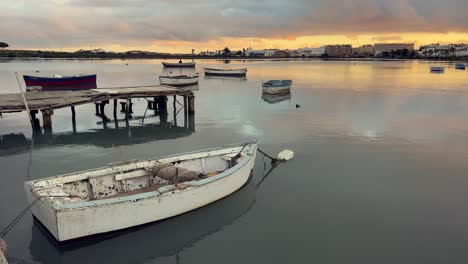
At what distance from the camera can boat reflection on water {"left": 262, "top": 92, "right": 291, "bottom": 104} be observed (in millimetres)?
42406

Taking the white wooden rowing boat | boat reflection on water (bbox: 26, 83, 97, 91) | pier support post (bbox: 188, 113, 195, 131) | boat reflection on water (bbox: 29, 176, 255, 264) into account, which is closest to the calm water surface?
boat reflection on water (bbox: 29, 176, 255, 264)

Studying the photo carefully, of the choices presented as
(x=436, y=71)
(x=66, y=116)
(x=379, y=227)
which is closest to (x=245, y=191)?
(x=379, y=227)

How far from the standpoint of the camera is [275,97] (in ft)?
148

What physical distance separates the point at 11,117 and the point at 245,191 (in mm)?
24982

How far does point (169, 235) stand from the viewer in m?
11.3

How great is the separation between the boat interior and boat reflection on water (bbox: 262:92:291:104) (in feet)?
94.7

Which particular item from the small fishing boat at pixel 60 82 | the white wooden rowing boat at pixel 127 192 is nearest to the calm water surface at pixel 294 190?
the white wooden rowing boat at pixel 127 192

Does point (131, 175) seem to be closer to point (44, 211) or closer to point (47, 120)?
point (44, 211)

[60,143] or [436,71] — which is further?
[436,71]

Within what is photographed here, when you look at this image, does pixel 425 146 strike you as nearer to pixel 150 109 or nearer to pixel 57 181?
pixel 57 181

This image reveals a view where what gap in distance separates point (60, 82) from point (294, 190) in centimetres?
4394

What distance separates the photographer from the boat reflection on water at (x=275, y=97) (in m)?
42.4

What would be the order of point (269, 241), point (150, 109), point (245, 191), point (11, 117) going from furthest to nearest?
1. point (150, 109)
2. point (11, 117)
3. point (245, 191)
4. point (269, 241)

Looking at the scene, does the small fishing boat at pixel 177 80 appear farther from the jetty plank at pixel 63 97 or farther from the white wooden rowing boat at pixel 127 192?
the white wooden rowing boat at pixel 127 192
